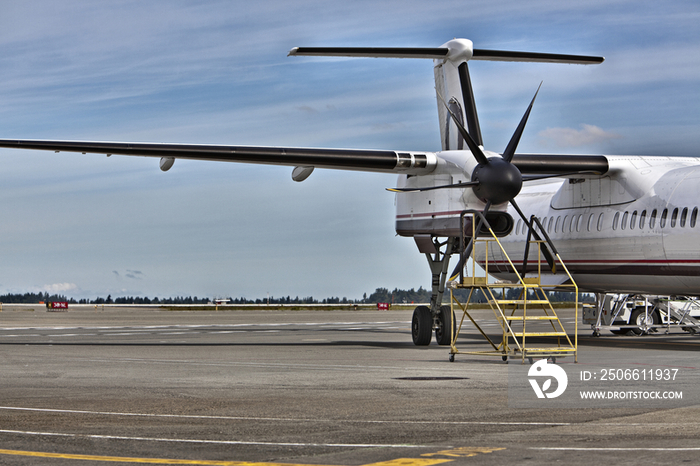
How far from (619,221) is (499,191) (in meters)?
4.49

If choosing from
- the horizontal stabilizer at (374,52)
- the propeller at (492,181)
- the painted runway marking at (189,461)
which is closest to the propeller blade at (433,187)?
the propeller at (492,181)

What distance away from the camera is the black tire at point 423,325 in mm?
22000

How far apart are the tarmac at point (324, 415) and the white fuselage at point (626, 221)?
4.25 metres

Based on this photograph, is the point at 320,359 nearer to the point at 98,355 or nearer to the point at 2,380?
the point at 98,355

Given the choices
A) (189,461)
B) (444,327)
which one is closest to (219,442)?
(189,461)

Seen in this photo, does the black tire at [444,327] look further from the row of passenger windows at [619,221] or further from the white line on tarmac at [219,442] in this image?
the white line on tarmac at [219,442]

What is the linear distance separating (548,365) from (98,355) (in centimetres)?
997

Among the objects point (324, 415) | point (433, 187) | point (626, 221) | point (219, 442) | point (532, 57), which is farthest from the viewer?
point (532, 57)

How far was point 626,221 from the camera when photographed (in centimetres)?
2200

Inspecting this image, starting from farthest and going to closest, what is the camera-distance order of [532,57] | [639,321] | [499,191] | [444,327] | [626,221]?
[639,321] → [532,57] → [626,221] → [444,327] → [499,191]

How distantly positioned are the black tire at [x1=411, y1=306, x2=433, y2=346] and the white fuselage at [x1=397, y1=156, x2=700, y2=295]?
2198mm

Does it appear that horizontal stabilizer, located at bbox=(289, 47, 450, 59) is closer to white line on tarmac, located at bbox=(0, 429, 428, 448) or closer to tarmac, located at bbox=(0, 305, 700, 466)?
tarmac, located at bbox=(0, 305, 700, 466)

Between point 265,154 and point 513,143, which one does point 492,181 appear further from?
point 265,154

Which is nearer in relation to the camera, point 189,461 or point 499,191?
point 189,461
